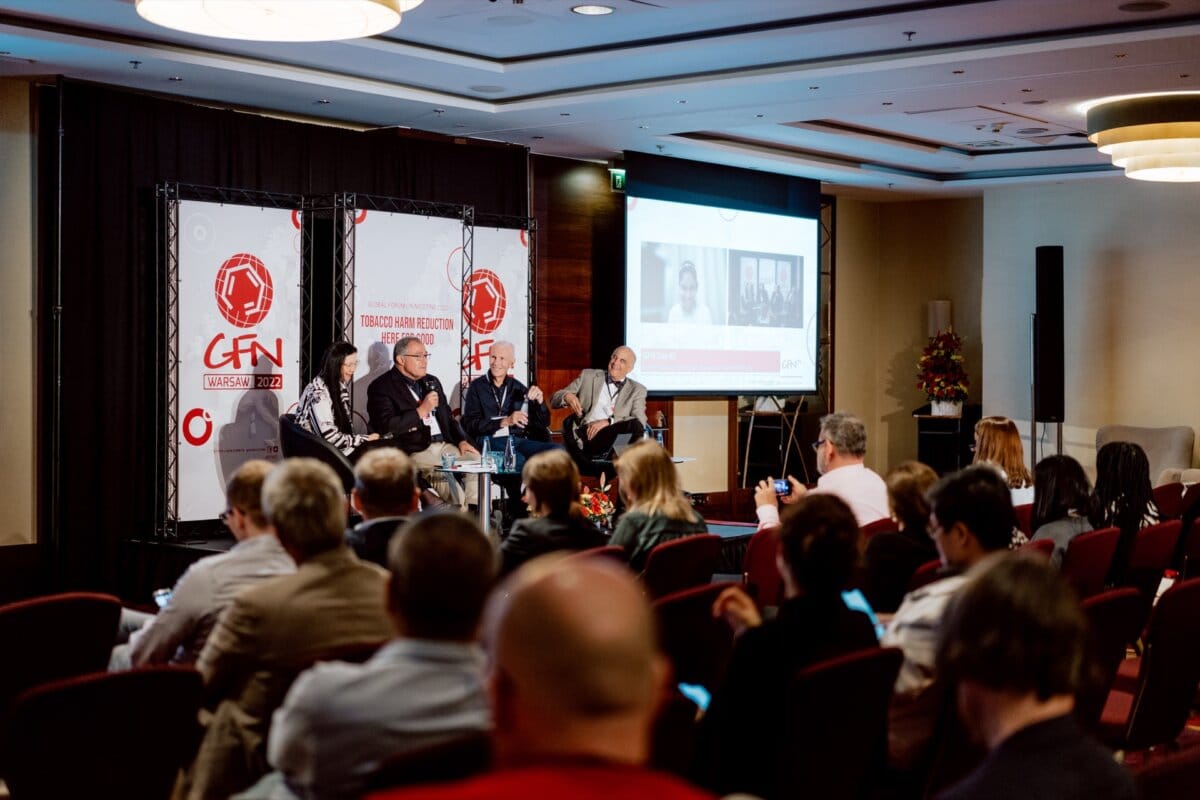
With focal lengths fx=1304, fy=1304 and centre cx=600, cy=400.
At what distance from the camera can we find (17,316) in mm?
8180

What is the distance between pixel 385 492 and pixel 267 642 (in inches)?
57.1

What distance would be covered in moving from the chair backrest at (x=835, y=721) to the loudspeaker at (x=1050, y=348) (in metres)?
11.0

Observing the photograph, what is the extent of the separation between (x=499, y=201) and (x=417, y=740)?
9.03m

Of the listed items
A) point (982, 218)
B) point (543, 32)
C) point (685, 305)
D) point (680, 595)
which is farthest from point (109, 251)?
point (982, 218)

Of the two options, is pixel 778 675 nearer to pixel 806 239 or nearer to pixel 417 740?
pixel 417 740

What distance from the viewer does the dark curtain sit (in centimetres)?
823

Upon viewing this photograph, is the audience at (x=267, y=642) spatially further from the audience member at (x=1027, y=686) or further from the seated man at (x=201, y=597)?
the audience member at (x=1027, y=686)

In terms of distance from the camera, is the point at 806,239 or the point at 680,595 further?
the point at 806,239

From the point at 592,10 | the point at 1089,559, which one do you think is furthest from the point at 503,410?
the point at 1089,559

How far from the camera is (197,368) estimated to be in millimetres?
8609

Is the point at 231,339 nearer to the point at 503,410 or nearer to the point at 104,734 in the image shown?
the point at 503,410

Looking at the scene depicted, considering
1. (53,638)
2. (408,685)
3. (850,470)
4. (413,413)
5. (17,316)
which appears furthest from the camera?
(413,413)

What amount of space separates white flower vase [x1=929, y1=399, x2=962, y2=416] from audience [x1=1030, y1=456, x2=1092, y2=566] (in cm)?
897

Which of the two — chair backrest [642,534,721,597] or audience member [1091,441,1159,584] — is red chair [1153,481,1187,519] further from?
chair backrest [642,534,721,597]
